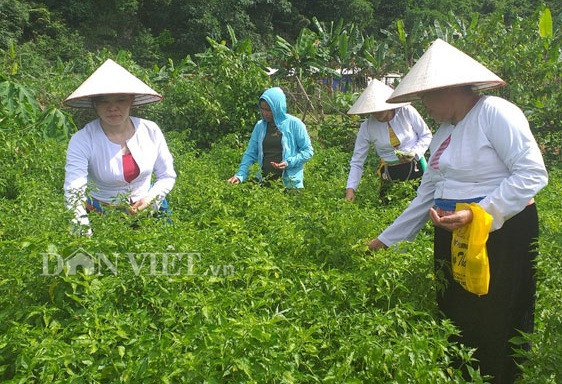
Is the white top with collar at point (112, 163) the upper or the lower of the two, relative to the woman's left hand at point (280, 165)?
upper

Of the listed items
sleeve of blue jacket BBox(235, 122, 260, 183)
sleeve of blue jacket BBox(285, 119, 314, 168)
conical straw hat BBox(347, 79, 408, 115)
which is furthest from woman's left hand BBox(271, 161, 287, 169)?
conical straw hat BBox(347, 79, 408, 115)

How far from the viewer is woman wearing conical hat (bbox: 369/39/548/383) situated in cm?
253

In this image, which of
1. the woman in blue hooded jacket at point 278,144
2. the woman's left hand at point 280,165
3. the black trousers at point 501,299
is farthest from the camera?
the woman in blue hooded jacket at point 278,144

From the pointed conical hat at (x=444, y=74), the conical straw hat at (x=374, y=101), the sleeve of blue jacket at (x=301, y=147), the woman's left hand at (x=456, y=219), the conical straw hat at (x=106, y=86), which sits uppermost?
the pointed conical hat at (x=444, y=74)

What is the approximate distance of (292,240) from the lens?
341 centimetres

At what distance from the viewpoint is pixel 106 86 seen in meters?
3.54

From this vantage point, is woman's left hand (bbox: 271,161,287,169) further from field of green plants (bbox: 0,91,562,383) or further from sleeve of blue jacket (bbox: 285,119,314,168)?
field of green plants (bbox: 0,91,562,383)

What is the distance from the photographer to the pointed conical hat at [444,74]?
8.94 ft

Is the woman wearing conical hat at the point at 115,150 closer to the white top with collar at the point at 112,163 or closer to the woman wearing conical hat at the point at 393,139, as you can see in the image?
the white top with collar at the point at 112,163

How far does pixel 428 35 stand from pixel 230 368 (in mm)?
10303

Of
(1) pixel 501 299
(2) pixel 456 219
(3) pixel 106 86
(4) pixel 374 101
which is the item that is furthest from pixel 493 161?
(4) pixel 374 101

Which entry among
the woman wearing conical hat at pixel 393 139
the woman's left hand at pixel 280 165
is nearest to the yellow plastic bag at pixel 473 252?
the woman wearing conical hat at pixel 393 139

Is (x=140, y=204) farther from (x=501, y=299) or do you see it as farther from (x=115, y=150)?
(x=501, y=299)

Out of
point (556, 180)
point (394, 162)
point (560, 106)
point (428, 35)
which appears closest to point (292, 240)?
point (394, 162)
